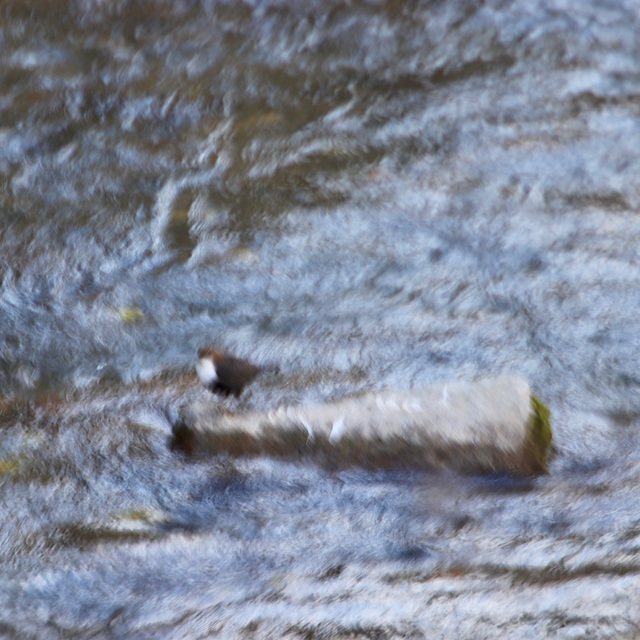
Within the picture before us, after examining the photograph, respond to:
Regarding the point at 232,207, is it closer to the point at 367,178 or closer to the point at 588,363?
the point at 367,178

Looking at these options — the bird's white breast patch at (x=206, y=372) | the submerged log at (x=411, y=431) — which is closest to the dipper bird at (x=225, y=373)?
the bird's white breast patch at (x=206, y=372)

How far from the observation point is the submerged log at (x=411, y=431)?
2533mm

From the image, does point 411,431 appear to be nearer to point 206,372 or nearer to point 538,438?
point 538,438

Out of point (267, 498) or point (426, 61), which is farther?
point (426, 61)

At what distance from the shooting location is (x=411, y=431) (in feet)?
8.39

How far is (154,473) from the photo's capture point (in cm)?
262

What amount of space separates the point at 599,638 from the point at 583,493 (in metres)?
0.50

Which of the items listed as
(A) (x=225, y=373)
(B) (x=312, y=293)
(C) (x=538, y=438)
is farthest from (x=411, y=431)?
(B) (x=312, y=293)

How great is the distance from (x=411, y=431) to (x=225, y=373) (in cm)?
76

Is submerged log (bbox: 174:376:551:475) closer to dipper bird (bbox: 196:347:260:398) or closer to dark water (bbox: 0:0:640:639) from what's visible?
dark water (bbox: 0:0:640:639)

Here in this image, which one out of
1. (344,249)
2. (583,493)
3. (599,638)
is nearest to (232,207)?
(344,249)

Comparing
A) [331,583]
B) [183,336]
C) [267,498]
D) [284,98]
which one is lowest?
[331,583]

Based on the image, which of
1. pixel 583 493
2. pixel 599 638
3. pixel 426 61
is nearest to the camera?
pixel 599 638

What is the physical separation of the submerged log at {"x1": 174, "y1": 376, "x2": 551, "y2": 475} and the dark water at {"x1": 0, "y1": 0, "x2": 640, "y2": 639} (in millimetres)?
70
